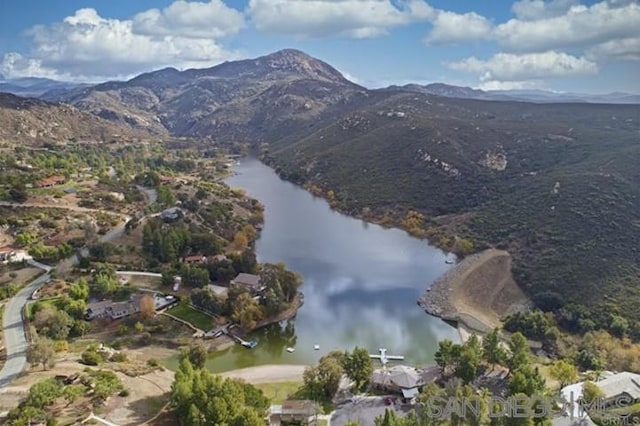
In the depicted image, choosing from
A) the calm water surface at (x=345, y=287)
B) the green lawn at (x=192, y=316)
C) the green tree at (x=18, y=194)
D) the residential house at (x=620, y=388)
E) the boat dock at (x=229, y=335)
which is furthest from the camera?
the green tree at (x=18, y=194)

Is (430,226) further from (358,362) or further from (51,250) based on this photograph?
(51,250)

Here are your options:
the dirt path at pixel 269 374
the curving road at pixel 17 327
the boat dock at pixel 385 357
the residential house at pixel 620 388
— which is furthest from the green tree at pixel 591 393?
the curving road at pixel 17 327

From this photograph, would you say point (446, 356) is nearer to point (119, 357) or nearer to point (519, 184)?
point (119, 357)

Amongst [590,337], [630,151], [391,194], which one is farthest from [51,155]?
[630,151]

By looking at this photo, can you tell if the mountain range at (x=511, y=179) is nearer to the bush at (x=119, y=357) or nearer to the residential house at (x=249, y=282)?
the residential house at (x=249, y=282)

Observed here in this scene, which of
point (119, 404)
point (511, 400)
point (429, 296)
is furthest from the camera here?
point (429, 296)

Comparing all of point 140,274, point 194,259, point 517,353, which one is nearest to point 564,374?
point 517,353
